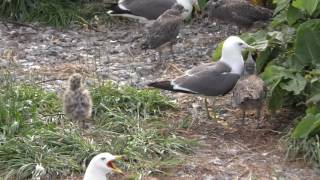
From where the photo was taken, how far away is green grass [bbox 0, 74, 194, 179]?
21.4 feet

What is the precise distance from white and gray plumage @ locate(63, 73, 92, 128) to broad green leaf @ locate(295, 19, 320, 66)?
194cm

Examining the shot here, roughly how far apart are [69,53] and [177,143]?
3213 mm

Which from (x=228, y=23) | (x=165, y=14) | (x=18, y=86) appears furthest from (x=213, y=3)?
(x=18, y=86)

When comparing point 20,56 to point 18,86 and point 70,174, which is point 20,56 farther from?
point 70,174

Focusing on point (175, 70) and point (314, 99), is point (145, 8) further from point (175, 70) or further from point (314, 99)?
point (314, 99)

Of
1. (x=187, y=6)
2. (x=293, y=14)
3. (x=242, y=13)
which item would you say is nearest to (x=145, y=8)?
(x=187, y=6)

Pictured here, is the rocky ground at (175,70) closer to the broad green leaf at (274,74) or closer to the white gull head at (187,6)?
the white gull head at (187,6)

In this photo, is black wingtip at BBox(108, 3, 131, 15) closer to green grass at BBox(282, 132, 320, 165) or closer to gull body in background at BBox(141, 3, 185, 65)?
gull body in background at BBox(141, 3, 185, 65)

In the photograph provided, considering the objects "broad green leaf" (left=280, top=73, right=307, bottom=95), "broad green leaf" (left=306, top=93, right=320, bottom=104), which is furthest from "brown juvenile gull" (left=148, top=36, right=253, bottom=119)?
"broad green leaf" (left=306, top=93, right=320, bottom=104)

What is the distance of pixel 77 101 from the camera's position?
7066 millimetres

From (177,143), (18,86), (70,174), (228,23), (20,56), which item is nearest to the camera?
(70,174)

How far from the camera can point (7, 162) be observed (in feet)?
21.4

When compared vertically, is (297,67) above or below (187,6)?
above

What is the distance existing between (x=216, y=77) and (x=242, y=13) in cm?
263
